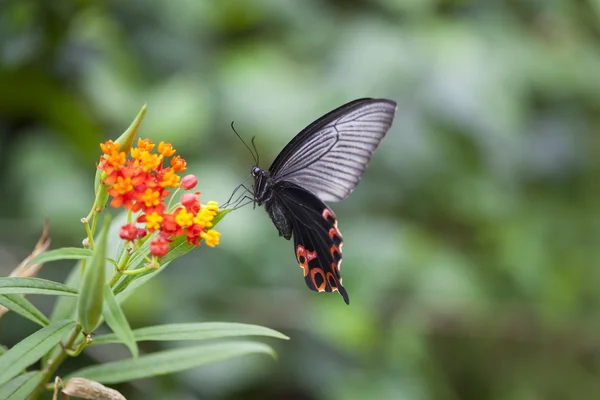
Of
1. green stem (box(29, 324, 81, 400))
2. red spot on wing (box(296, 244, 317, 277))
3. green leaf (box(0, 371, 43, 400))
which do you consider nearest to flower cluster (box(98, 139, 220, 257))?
green stem (box(29, 324, 81, 400))

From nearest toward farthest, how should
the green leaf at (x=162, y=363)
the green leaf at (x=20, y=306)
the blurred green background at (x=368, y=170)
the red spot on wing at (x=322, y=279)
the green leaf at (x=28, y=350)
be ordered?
1. the green leaf at (x=28, y=350)
2. the green leaf at (x=20, y=306)
3. the green leaf at (x=162, y=363)
4. the red spot on wing at (x=322, y=279)
5. the blurred green background at (x=368, y=170)

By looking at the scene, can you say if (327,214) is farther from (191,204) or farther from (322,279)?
(191,204)

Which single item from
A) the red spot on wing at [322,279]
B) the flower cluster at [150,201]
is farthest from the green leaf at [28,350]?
the red spot on wing at [322,279]

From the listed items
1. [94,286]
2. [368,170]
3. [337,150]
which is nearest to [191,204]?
[94,286]

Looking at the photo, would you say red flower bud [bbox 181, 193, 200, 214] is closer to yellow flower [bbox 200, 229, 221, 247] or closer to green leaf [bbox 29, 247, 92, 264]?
yellow flower [bbox 200, 229, 221, 247]

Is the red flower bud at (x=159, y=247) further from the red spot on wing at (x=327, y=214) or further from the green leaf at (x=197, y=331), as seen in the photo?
the red spot on wing at (x=327, y=214)

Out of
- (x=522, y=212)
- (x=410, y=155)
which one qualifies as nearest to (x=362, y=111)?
(x=410, y=155)
